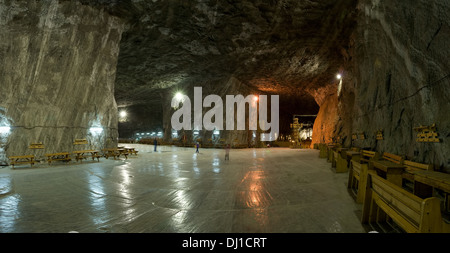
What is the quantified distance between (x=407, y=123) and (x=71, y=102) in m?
18.0

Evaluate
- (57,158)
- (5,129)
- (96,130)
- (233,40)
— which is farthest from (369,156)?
(5,129)

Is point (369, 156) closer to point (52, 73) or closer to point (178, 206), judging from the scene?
point (178, 206)

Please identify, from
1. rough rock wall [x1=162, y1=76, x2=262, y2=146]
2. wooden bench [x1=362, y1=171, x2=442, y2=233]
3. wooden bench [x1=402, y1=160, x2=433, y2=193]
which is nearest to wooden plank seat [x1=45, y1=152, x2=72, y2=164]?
wooden bench [x1=362, y1=171, x2=442, y2=233]

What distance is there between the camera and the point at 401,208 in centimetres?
237

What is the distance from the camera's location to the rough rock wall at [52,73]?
35.0 feet

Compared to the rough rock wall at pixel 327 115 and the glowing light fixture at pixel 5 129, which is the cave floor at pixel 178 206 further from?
the rough rock wall at pixel 327 115

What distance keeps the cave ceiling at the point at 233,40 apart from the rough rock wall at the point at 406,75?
4876mm

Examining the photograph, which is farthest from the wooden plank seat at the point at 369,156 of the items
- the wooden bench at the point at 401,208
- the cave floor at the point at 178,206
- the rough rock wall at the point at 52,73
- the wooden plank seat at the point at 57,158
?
the rough rock wall at the point at 52,73

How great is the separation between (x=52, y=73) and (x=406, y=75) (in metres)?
18.1

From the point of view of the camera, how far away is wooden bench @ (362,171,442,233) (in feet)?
6.37
